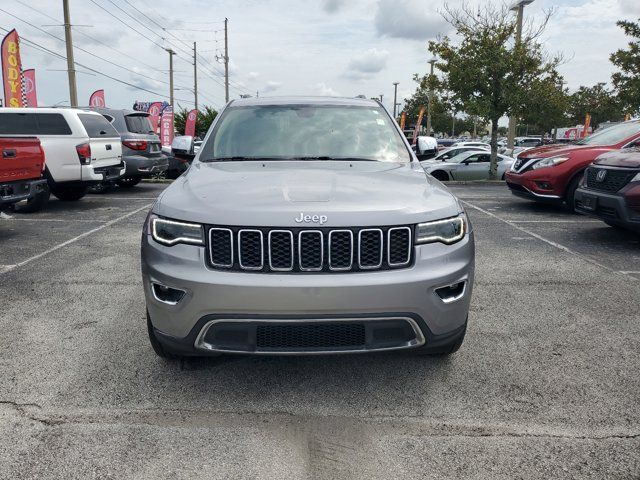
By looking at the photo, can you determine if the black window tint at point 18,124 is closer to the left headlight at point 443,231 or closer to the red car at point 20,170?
the red car at point 20,170

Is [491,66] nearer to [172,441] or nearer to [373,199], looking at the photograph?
[373,199]

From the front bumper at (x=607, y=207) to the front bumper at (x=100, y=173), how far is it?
8.40 m

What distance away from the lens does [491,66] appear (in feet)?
51.6

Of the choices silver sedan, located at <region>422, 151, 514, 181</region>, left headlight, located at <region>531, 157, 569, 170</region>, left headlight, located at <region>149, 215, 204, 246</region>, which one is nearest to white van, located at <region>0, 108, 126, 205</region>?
left headlight, located at <region>531, 157, 569, 170</region>

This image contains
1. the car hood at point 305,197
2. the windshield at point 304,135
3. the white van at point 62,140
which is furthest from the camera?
the white van at point 62,140

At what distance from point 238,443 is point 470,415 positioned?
1221 millimetres

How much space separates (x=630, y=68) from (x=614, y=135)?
14.5 m

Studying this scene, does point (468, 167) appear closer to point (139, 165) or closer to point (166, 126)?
point (139, 165)

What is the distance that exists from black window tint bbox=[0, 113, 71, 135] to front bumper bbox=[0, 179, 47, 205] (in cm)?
251

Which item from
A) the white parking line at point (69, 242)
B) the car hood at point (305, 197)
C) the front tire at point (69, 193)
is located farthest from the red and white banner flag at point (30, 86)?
the car hood at point (305, 197)

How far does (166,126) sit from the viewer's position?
82.1 ft

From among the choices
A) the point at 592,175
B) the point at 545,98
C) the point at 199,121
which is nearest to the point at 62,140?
the point at 592,175

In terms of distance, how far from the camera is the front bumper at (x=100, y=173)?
408 inches

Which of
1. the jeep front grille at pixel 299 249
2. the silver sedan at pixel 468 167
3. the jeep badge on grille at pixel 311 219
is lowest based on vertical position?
the silver sedan at pixel 468 167
